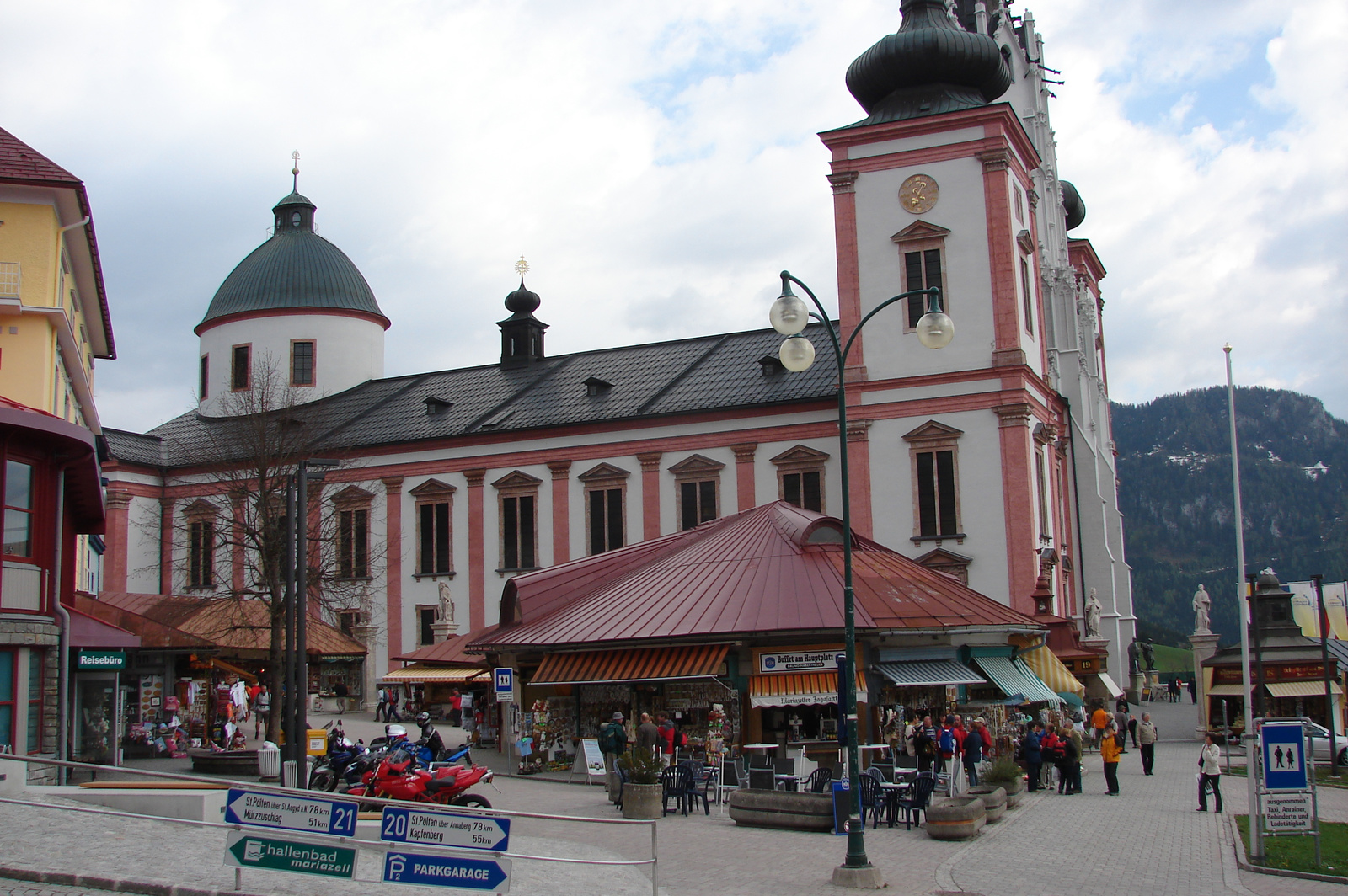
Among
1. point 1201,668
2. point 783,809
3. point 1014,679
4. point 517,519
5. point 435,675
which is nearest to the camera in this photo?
point 783,809

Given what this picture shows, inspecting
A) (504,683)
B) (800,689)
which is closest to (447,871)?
(800,689)

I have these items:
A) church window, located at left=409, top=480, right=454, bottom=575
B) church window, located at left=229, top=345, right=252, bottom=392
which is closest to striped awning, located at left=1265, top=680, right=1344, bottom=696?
church window, located at left=409, top=480, right=454, bottom=575

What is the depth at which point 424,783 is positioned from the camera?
58.2 feet

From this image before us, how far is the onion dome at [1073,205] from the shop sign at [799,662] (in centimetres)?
4532

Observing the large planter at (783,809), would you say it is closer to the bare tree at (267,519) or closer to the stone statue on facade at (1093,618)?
the bare tree at (267,519)

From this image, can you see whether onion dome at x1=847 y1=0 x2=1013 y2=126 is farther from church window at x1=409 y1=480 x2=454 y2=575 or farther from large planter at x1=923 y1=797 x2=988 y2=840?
large planter at x1=923 y1=797 x2=988 y2=840

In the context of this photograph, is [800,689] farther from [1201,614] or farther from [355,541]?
[1201,614]

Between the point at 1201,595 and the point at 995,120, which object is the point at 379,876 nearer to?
the point at 995,120

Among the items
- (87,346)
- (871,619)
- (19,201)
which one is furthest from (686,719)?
(87,346)

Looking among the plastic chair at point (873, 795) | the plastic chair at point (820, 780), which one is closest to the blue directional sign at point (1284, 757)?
the plastic chair at point (873, 795)

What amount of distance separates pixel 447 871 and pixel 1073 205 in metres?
60.9

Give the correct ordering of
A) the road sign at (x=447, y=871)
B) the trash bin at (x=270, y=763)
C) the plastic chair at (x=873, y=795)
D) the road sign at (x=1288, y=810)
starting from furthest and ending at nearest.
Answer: the trash bin at (x=270, y=763) → the plastic chair at (x=873, y=795) → the road sign at (x=1288, y=810) → the road sign at (x=447, y=871)

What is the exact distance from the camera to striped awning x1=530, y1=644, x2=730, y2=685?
87.5 feet

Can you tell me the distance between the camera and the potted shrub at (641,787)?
786 inches
